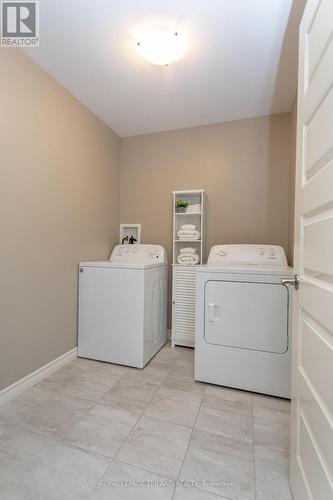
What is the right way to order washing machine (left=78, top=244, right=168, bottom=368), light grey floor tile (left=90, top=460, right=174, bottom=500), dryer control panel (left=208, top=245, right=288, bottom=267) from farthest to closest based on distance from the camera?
1. dryer control panel (left=208, top=245, right=288, bottom=267)
2. washing machine (left=78, top=244, right=168, bottom=368)
3. light grey floor tile (left=90, top=460, right=174, bottom=500)

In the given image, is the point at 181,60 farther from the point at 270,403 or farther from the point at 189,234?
the point at 270,403

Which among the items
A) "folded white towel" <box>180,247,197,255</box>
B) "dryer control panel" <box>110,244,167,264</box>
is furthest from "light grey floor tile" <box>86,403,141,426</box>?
"folded white towel" <box>180,247,197,255</box>

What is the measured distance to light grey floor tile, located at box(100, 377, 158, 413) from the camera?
1.60 m

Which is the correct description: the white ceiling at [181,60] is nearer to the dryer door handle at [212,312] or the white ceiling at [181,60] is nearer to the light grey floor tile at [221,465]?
the dryer door handle at [212,312]

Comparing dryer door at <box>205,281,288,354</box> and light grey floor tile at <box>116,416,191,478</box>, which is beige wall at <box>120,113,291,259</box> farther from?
light grey floor tile at <box>116,416,191,478</box>

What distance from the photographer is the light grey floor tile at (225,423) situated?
4.50ft

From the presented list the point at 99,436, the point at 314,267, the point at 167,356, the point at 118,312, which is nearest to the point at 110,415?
the point at 99,436

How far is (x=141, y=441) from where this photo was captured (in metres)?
1.30

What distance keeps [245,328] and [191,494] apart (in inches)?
39.2

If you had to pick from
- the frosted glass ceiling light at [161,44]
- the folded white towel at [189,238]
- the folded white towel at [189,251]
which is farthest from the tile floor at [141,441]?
the frosted glass ceiling light at [161,44]

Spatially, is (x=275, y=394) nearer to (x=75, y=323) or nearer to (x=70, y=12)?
(x=75, y=323)

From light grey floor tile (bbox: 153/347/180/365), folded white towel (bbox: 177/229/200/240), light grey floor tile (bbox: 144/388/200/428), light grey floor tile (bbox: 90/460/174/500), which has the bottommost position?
light grey floor tile (bbox: 153/347/180/365)

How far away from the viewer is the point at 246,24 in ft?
4.85

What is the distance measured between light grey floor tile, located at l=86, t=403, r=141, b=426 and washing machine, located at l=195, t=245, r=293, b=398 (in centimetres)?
61
